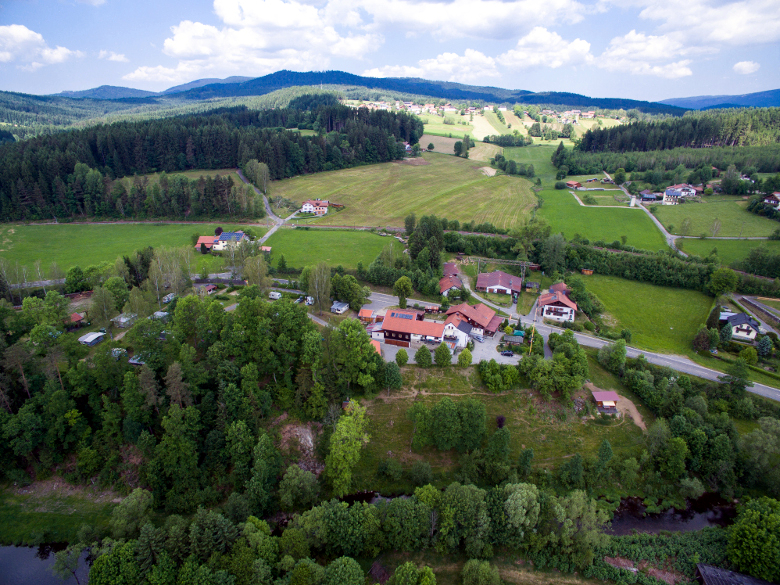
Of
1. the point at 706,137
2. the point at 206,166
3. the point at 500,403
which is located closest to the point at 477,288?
the point at 500,403

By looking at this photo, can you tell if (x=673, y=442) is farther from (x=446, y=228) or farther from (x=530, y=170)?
(x=530, y=170)

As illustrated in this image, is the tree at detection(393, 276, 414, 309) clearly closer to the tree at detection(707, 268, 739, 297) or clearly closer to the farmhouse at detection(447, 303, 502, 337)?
the farmhouse at detection(447, 303, 502, 337)

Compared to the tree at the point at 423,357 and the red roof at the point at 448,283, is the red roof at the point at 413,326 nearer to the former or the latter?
the tree at the point at 423,357

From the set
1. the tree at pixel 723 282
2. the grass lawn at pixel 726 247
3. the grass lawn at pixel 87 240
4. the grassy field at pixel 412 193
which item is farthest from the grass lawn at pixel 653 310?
the grass lawn at pixel 87 240

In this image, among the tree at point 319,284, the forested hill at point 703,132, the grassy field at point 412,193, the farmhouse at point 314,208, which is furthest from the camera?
the forested hill at point 703,132

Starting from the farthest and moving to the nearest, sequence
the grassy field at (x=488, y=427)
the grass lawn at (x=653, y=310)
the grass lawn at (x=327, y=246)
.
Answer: the grass lawn at (x=327, y=246) → the grass lawn at (x=653, y=310) → the grassy field at (x=488, y=427)

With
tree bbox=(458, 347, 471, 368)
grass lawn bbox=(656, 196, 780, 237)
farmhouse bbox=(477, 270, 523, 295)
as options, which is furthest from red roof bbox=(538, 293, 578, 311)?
grass lawn bbox=(656, 196, 780, 237)

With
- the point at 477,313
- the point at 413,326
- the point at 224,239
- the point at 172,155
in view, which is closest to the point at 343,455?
the point at 413,326

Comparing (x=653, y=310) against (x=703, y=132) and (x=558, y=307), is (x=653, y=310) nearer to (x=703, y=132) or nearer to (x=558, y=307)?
(x=558, y=307)
